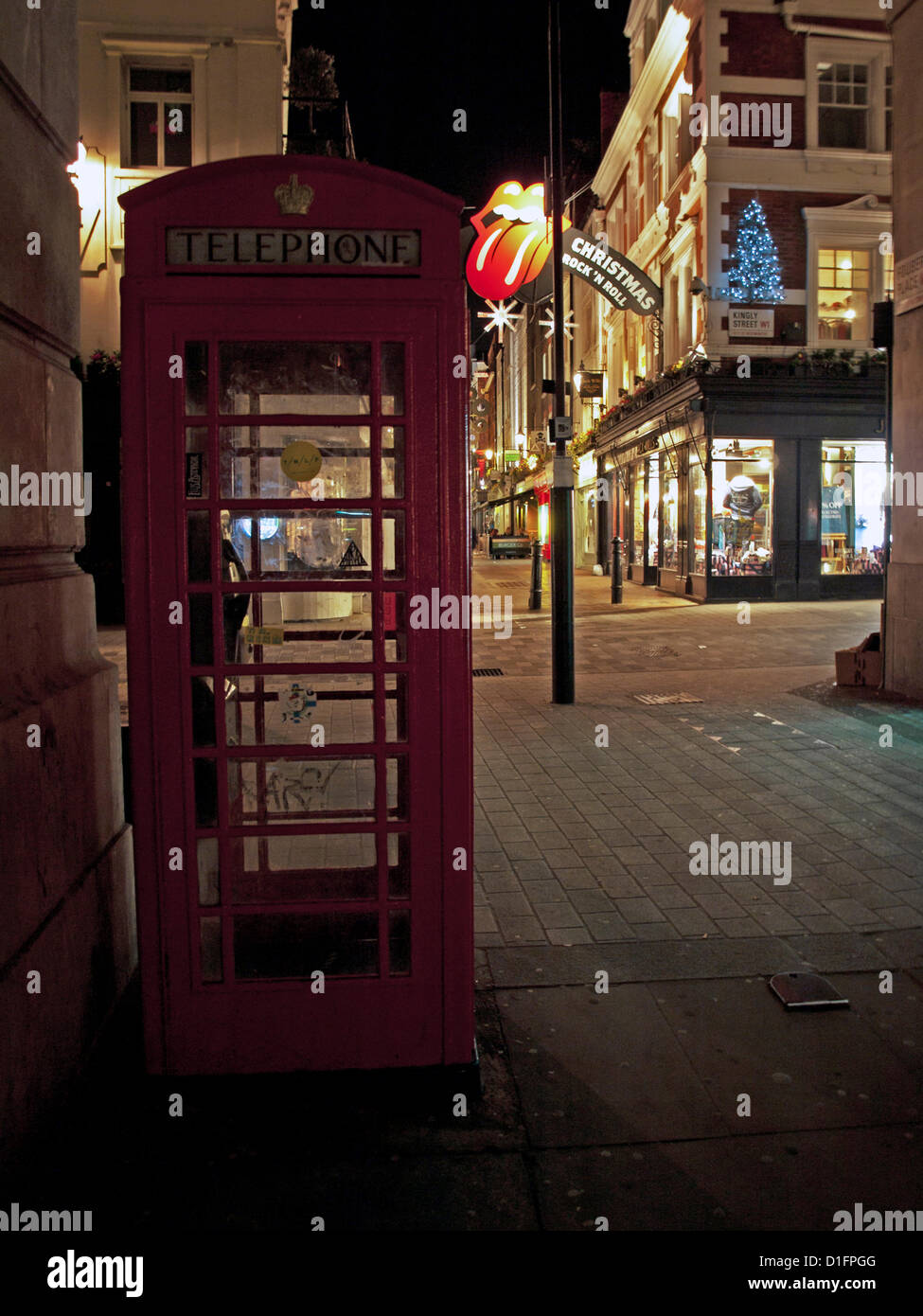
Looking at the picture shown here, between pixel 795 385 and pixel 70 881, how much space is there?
68.1 ft

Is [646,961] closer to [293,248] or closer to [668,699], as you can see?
[293,248]

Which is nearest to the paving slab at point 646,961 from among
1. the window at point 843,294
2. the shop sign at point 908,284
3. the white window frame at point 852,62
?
the shop sign at point 908,284

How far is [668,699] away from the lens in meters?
10.3

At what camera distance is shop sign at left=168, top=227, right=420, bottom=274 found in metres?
2.80

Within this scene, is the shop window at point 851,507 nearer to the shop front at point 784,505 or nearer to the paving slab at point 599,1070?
the shop front at point 784,505

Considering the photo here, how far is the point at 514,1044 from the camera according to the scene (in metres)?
3.45

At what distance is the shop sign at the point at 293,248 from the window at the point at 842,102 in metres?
22.8

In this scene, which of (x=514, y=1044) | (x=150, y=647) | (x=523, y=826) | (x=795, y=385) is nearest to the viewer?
Answer: (x=150, y=647)

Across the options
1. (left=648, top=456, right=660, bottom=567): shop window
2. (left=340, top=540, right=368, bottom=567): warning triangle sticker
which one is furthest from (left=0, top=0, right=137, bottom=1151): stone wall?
(left=648, top=456, right=660, bottom=567): shop window

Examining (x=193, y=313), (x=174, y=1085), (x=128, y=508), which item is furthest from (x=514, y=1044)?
(x=193, y=313)

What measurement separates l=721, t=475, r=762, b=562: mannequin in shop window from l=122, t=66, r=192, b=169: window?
12942 mm

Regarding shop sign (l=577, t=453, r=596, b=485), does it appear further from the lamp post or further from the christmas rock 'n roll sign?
the lamp post

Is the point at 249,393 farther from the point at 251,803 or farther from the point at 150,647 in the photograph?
the point at 251,803

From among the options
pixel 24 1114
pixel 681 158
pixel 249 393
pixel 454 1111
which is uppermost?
pixel 681 158
